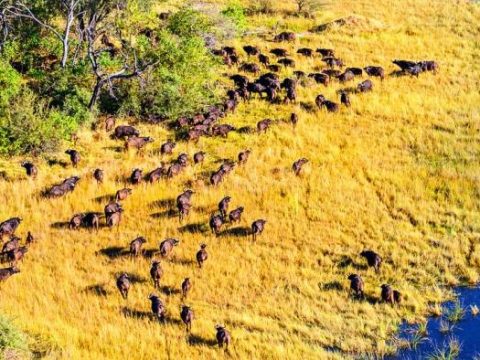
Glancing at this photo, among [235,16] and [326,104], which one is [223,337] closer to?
[326,104]

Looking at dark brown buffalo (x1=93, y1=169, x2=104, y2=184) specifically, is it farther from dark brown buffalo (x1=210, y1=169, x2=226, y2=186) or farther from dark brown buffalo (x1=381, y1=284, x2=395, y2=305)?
dark brown buffalo (x1=381, y1=284, x2=395, y2=305)

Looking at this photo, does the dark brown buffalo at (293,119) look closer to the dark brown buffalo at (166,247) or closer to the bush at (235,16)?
the dark brown buffalo at (166,247)

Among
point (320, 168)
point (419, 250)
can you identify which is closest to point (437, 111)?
point (320, 168)

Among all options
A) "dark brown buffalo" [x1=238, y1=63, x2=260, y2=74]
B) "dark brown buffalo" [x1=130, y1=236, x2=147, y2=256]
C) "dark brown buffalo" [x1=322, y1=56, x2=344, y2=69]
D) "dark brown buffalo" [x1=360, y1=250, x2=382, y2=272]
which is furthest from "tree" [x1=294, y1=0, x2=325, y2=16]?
"dark brown buffalo" [x1=130, y1=236, x2=147, y2=256]

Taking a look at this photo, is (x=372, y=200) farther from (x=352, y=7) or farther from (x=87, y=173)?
(x=352, y=7)

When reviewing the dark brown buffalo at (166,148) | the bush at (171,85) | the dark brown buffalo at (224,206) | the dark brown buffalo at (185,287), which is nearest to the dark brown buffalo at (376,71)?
the bush at (171,85)
